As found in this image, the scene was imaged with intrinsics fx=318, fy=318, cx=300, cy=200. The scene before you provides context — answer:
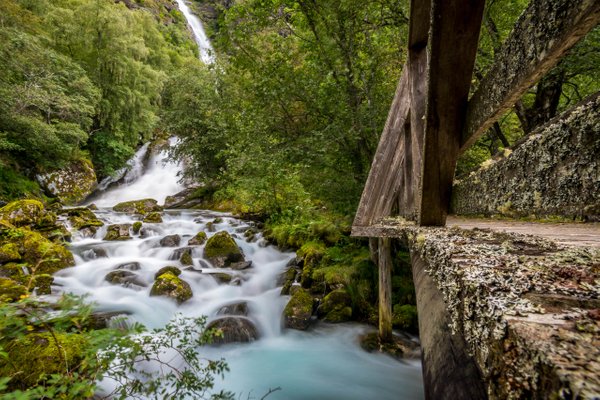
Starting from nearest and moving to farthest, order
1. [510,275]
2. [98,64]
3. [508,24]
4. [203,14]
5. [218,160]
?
[510,275]
[508,24]
[218,160]
[98,64]
[203,14]

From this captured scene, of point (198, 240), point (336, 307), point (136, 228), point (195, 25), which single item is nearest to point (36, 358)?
point (336, 307)

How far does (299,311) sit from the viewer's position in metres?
6.86

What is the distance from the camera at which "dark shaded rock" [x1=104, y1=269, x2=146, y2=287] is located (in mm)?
7988

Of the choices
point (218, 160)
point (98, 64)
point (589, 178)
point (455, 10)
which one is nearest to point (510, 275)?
point (589, 178)

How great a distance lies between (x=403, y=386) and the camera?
5.18 meters

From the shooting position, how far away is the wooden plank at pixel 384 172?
4012mm

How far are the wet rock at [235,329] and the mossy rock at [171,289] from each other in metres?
1.51

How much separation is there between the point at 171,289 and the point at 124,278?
4.82 feet

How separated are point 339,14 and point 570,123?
550 cm

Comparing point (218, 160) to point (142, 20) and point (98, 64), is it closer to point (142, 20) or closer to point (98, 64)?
point (98, 64)

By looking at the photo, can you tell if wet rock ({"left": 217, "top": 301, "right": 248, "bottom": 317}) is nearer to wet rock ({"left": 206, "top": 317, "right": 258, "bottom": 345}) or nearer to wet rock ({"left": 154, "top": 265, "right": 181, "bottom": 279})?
wet rock ({"left": 206, "top": 317, "right": 258, "bottom": 345})

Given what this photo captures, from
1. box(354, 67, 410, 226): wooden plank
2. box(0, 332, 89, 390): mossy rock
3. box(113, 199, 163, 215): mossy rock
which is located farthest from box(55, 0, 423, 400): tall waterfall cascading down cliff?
box(113, 199, 163, 215): mossy rock

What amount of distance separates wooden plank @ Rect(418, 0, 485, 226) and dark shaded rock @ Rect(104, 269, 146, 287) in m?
8.09

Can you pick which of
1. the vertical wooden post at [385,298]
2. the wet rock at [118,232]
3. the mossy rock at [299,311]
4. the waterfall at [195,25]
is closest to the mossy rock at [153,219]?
the wet rock at [118,232]
